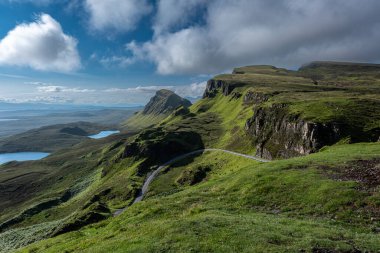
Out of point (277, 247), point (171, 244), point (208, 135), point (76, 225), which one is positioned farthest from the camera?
point (208, 135)

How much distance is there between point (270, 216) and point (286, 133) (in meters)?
75.8

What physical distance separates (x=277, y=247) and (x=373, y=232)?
9708mm

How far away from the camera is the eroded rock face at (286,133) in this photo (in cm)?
8212

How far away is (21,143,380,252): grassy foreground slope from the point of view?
23.5 meters

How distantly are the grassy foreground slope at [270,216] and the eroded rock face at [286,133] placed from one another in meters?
→ 31.7

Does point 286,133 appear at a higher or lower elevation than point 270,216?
lower

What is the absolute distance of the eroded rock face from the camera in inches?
3233

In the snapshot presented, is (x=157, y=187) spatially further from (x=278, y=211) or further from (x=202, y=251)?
(x=202, y=251)

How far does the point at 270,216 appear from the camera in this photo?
31.7 metres

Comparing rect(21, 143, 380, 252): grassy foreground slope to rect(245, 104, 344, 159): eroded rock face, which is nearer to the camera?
rect(21, 143, 380, 252): grassy foreground slope

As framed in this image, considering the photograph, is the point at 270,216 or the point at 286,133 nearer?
the point at 270,216

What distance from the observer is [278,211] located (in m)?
33.7

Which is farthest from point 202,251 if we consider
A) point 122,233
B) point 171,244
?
point 122,233

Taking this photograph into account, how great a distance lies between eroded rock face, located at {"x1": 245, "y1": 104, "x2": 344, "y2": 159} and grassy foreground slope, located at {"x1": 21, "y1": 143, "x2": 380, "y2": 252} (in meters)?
31.7
